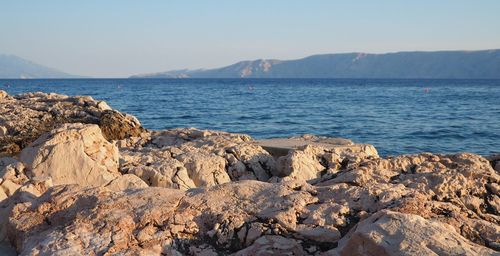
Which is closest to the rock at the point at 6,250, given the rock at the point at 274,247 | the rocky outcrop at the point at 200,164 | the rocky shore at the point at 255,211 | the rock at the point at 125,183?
the rocky shore at the point at 255,211

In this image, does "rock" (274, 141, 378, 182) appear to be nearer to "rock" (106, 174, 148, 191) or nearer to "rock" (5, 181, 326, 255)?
"rock" (106, 174, 148, 191)

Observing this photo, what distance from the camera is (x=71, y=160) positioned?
5496mm

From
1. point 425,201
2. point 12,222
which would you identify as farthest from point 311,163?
point 12,222

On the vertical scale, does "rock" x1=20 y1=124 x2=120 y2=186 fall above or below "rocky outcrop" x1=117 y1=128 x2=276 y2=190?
above

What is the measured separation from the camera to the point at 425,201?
373 centimetres

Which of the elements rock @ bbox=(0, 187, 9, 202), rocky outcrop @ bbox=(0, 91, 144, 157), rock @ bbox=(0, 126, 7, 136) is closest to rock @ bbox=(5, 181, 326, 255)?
rock @ bbox=(0, 187, 9, 202)

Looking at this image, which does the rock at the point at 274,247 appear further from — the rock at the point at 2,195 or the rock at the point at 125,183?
the rock at the point at 2,195

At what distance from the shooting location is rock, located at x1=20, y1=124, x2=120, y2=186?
539 cm

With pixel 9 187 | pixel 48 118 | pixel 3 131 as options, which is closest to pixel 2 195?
pixel 9 187

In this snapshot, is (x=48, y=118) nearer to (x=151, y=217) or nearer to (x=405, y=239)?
(x=151, y=217)

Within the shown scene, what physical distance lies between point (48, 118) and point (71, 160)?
504 cm

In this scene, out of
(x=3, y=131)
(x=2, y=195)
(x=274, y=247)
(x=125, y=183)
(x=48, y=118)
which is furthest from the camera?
(x=48, y=118)

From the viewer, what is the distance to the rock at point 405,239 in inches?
116

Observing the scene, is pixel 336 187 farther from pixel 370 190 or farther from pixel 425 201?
pixel 425 201
